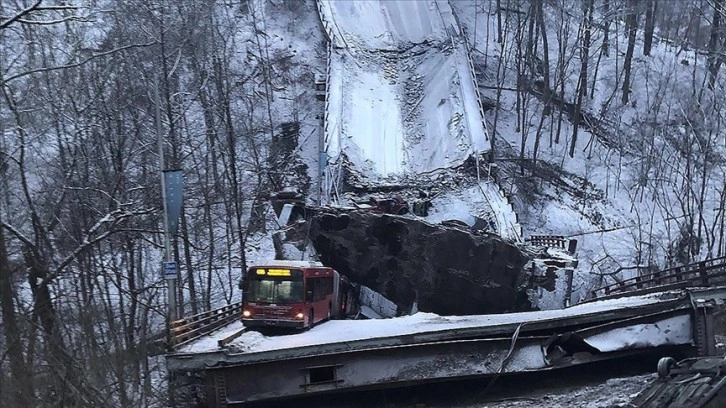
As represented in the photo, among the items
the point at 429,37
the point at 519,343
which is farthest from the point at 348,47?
the point at 519,343

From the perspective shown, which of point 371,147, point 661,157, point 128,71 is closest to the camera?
point 128,71

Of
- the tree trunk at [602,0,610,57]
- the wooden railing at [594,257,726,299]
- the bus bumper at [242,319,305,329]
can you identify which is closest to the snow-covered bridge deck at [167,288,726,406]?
the bus bumper at [242,319,305,329]

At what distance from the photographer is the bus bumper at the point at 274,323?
1933 cm

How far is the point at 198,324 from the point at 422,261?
1062 centimetres

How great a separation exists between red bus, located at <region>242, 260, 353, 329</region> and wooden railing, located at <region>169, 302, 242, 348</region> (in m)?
0.94

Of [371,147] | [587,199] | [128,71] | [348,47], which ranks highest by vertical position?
[348,47]

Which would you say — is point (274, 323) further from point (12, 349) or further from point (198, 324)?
point (12, 349)

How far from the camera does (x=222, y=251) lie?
34.2 metres

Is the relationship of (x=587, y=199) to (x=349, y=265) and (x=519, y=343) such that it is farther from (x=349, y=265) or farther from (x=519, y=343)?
(x=519, y=343)

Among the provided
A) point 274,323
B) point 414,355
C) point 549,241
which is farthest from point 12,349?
point 549,241

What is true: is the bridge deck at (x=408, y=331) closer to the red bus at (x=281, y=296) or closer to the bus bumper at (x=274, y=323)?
the bus bumper at (x=274, y=323)

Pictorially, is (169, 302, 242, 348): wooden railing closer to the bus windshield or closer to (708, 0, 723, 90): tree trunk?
the bus windshield

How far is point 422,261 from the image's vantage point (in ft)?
89.6

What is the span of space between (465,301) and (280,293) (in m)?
9.89
